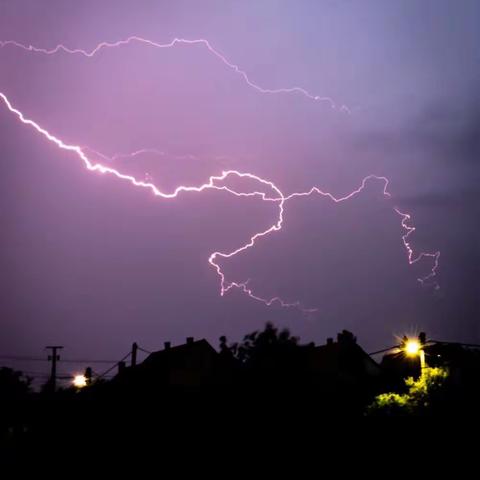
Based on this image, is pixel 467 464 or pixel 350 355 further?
pixel 350 355

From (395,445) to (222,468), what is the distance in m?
4.67

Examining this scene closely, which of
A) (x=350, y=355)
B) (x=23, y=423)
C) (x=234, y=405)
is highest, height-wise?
(x=350, y=355)

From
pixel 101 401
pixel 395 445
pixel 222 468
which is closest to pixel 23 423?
pixel 101 401

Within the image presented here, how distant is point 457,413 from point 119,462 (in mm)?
9361

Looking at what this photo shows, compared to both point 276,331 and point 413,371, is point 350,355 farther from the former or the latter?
point 276,331

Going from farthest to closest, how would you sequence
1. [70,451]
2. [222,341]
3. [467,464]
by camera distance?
[222,341] → [70,451] → [467,464]

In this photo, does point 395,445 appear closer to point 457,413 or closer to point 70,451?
point 457,413

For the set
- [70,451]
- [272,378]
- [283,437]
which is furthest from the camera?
[272,378]

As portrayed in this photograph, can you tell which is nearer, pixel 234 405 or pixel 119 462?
pixel 119 462

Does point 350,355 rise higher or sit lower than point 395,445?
higher

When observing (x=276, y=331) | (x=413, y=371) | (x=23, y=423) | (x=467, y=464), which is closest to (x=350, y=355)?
(x=413, y=371)

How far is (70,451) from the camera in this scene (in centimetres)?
1683

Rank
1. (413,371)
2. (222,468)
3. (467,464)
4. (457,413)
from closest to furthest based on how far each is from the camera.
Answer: (467,464), (457,413), (222,468), (413,371)

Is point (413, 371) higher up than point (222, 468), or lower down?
higher up
